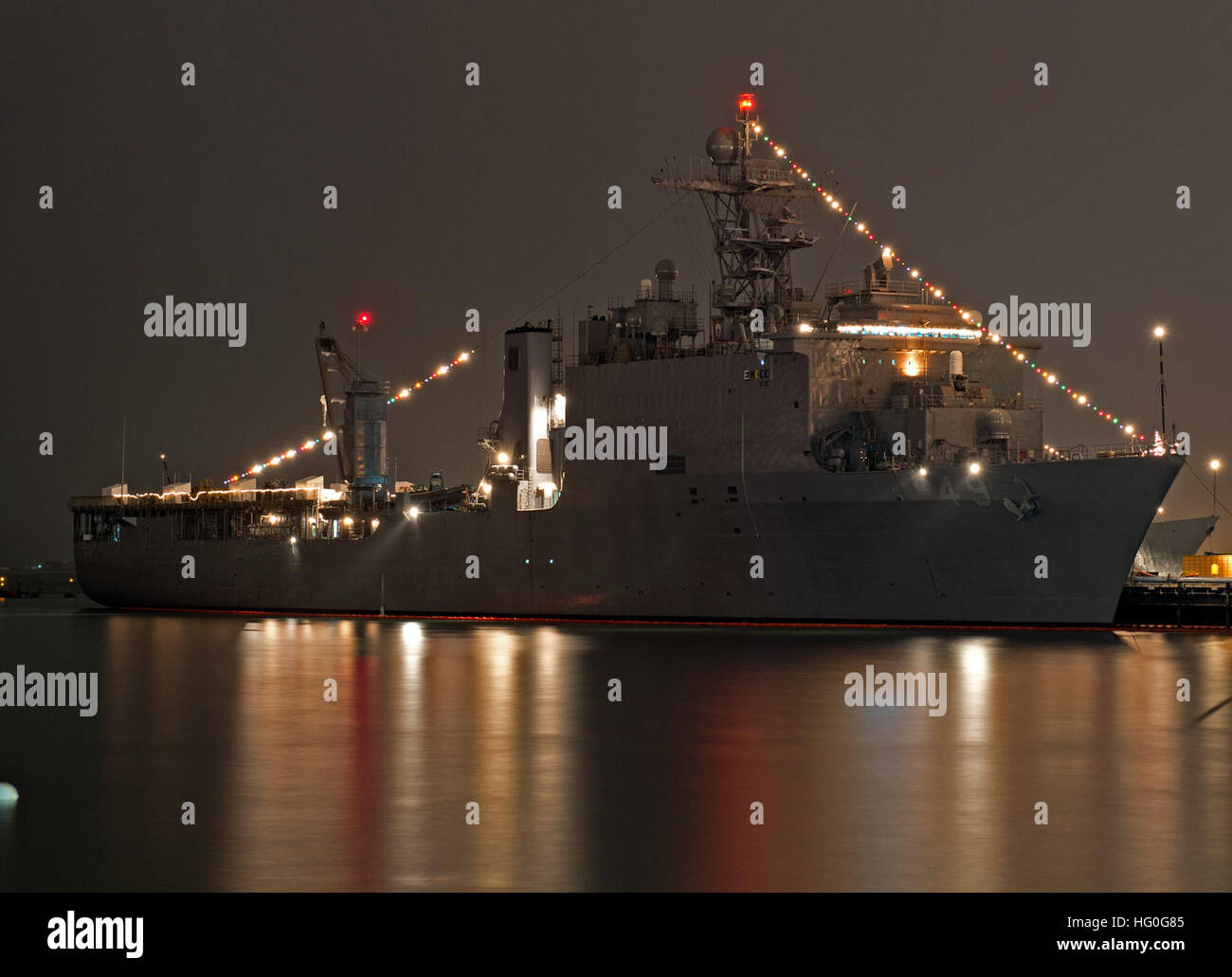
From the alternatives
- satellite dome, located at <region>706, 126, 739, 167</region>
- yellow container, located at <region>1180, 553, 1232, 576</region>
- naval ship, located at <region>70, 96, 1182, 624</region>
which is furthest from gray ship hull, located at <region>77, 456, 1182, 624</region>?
yellow container, located at <region>1180, 553, 1232, 576</region>

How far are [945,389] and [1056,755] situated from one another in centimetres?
2239

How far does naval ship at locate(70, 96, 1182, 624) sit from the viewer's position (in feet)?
125

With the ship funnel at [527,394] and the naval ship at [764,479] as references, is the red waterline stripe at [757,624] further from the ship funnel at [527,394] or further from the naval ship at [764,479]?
A: the ship funnel at [527,394]

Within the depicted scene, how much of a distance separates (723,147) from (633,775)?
97.8 ft

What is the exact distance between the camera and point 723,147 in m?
46.0

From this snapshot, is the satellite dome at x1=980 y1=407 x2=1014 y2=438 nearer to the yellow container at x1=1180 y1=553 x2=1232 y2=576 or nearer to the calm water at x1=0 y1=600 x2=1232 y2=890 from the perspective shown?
the calm water at x1=0 y1=600 x2=1232 y2=890

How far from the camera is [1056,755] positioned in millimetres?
20688

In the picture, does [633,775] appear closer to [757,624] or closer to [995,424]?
[757,624]

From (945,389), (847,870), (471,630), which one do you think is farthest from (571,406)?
(847,870)

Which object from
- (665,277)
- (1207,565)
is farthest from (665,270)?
(1207,565)

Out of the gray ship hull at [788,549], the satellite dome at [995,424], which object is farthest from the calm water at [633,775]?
the satellite dome at [995,424]

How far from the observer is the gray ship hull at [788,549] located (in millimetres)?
37562

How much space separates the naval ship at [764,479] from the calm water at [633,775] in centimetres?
364
